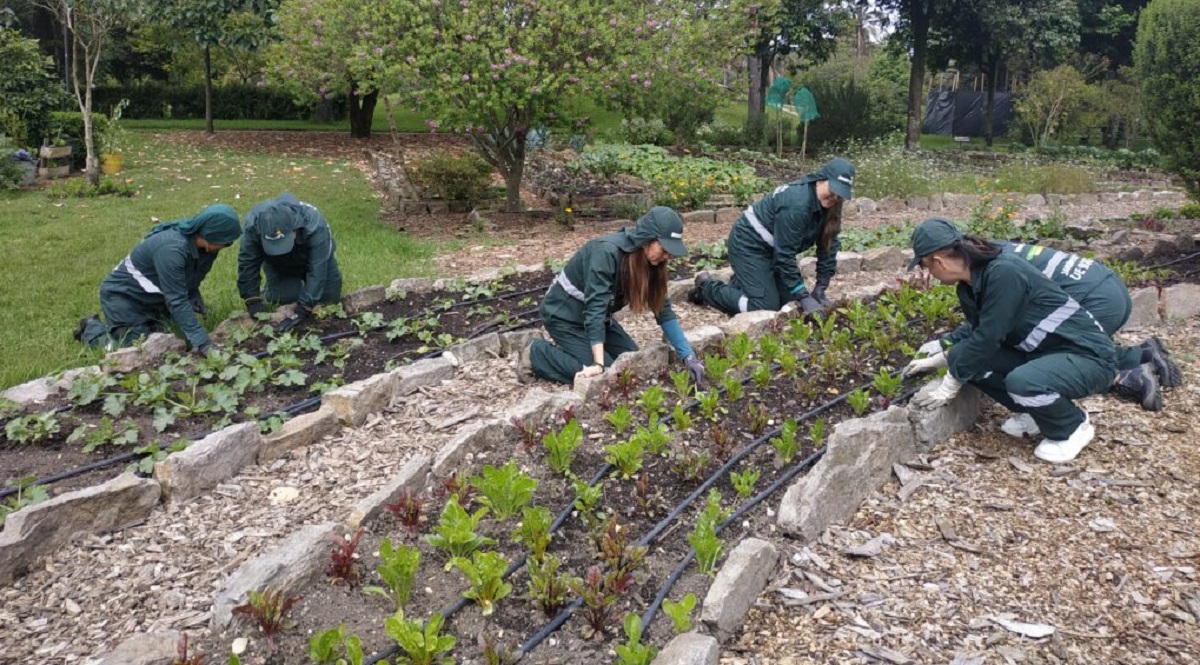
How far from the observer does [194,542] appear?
3.62 m

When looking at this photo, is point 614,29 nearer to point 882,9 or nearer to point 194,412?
point 194,412

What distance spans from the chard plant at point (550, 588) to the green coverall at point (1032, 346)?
87.6 inches

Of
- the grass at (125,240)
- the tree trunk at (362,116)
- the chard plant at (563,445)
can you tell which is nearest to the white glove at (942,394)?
the chard plant at (563,445)

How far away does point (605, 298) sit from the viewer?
4.86 metres

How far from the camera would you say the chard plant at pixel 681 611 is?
287 cm

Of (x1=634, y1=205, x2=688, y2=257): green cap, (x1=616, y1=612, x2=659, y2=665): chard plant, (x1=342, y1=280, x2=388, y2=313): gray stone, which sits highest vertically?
(x1=634, y1=205, x2=688, y2=257): green cap

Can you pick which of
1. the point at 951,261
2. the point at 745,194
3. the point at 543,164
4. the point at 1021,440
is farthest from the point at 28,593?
the point at 543,164

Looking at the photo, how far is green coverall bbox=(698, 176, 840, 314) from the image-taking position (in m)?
6.41

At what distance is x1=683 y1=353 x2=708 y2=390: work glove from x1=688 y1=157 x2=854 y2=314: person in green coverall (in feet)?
5.02

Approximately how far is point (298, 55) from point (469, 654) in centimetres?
1457

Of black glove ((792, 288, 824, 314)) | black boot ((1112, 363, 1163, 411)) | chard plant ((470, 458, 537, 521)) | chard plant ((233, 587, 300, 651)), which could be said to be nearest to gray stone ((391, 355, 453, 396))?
chard plant ((470, 458, 537, 521))

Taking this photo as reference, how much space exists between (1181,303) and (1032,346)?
302 cm

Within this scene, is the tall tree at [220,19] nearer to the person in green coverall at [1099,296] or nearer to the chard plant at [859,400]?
the chard plant at [859,400]

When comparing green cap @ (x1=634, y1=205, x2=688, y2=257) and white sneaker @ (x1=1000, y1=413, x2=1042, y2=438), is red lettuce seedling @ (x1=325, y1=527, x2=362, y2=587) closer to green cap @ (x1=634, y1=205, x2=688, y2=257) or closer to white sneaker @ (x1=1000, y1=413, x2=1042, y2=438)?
green cap @ (x1=634, y1=205, x2=688, y2=257)
